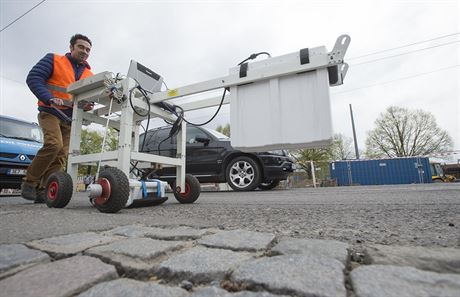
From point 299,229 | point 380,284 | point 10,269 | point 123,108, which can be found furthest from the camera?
point 123,108

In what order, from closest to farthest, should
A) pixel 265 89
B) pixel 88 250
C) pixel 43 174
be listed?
pixel 88 250
pixel 265 89
pixel 43 174

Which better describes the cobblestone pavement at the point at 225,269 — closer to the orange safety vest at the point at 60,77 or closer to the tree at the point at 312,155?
the orange safety vest at the point at 60,77

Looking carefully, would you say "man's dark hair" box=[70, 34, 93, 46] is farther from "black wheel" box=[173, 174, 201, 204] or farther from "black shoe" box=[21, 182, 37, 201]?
"black wheel" box=[173, 174, 201, 204]

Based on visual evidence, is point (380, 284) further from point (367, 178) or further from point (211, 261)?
point (367, 178)

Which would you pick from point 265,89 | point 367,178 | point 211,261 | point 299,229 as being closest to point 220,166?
point 265,89

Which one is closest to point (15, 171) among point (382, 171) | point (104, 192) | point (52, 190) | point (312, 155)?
point (52, 190)

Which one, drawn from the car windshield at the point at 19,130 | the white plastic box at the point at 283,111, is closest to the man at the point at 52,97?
the white plastic box at the point at 283,111

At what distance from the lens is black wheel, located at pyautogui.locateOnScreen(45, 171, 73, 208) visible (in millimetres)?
2117

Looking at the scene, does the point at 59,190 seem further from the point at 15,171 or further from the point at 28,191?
the point at 15,171

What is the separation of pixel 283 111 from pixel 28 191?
294cm

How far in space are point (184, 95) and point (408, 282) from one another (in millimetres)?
2047

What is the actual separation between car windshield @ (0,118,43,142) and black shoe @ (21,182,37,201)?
4.05 meters

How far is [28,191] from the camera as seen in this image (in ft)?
9.20

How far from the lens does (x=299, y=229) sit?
3.97 feet
